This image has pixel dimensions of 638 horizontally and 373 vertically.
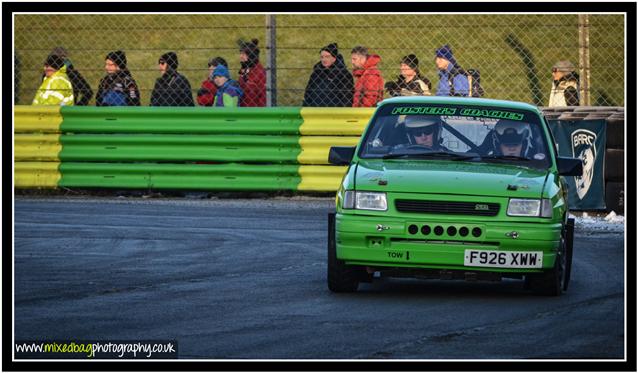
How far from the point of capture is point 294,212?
1664 centimetres

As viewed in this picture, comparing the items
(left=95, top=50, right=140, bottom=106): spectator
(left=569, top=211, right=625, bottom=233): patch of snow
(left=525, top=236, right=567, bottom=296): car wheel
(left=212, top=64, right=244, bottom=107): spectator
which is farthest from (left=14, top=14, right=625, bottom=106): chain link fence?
(left=525, top=236, right=567, bottom=296): car wheel

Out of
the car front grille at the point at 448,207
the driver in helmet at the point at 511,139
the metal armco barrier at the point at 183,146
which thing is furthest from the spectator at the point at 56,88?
the car front grille at the point at 448,207

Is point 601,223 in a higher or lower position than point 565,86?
lower

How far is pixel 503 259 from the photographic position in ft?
31.7

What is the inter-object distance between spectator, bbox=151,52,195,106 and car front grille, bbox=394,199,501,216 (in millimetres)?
9360

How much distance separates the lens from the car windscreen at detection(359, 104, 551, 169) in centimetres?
1065

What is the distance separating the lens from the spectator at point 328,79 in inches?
706

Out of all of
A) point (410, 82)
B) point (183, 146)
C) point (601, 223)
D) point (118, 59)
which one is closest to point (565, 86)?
point (410, 82)

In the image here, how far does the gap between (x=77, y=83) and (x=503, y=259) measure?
430 inches

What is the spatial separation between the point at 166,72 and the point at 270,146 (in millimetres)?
1865

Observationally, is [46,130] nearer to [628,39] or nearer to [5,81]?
[5,81]

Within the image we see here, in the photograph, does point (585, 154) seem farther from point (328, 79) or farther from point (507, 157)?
point (507, 157)

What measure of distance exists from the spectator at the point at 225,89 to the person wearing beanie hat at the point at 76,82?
1.77 metres

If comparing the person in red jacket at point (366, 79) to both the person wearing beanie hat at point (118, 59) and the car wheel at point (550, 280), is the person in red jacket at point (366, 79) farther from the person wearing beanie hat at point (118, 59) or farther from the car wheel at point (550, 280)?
the car wheel at point (550, 280)
